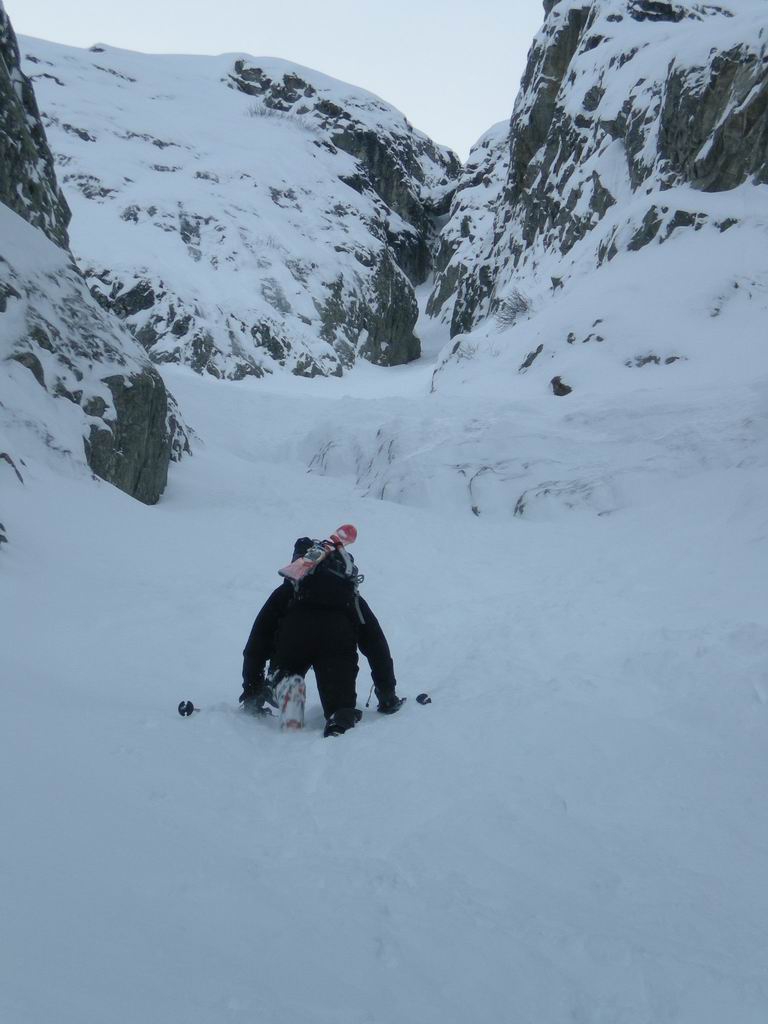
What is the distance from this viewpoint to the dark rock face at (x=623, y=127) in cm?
1964

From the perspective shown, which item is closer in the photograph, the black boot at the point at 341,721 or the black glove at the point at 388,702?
the black boot at the point at 341,721

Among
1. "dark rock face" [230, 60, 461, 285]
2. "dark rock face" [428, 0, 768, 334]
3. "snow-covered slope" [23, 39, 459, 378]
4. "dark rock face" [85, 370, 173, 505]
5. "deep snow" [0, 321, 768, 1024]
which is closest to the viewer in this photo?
"deep snow" [0, 321, 768, 1024]

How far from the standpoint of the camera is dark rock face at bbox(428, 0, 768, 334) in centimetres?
1964

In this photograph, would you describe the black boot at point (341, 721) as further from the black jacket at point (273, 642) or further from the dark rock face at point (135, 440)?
the dark rock face at point (135, 440)

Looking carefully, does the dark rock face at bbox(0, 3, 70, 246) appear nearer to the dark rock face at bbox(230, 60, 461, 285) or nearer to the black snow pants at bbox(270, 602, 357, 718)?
the black snow pants at bbox(270, 602, 357, 718)

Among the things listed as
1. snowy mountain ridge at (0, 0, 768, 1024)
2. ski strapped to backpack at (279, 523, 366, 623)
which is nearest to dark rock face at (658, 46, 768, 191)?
snowy mountain ridge at (0, 0, 768, 1024)

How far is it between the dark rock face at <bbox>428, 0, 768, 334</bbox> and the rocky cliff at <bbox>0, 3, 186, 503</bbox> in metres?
14.2

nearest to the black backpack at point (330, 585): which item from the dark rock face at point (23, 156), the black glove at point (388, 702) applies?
the black glove at point (388, 702)

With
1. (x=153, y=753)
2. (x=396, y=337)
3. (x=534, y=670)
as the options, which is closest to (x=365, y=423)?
(x=534, y=670)

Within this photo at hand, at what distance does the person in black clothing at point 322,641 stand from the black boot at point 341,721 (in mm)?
21

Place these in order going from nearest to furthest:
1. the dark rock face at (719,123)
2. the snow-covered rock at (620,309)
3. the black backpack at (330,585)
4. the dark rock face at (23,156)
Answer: the black backpack at (330,585)
the snow-covered rock at (620,309)
the dark rock face at (23,156)
the dark rock face at (719,123)

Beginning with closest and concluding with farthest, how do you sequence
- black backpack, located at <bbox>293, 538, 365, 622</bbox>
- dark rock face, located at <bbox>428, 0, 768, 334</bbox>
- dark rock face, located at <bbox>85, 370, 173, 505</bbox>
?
black backpack, located at <bbox>293, 538, 365, 622</bbox>
dark rock face, located at <bbox>85, 370, 173, 505</bbox>
dark rock face, located at <bbox>428, 0, 768, 334</bbox>

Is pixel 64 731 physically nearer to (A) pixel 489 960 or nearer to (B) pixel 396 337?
(A) pixel 489 960

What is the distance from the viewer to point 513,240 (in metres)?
37.8
